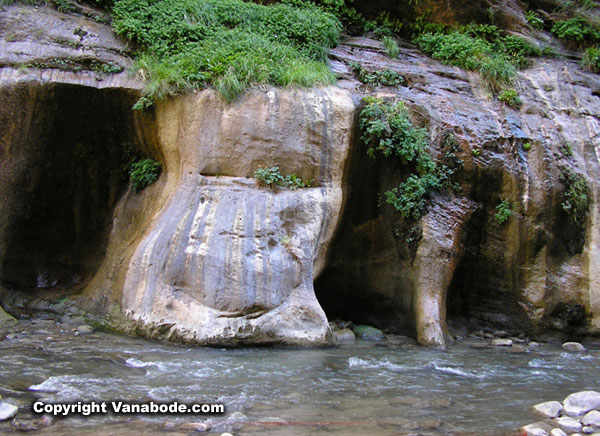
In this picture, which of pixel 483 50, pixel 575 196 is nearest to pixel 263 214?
pixel 575 196

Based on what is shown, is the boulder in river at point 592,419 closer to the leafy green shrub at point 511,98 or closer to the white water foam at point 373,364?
the white water foam at point 373,364

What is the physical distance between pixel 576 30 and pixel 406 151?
276 inches

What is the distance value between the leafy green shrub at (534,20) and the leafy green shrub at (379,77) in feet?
16.4

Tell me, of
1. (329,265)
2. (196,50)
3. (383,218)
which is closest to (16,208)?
(196,50)

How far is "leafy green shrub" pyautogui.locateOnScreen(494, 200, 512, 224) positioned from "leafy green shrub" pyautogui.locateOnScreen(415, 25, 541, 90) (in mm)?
2833

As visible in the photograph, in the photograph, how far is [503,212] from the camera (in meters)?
8.42

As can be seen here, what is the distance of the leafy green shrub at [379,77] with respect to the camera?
30.9ft

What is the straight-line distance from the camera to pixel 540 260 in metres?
8.41

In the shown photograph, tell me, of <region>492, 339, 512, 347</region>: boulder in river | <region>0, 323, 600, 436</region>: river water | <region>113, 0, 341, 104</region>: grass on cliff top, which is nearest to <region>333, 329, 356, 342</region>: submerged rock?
<region>0, 323, 600, 436</region>: river water

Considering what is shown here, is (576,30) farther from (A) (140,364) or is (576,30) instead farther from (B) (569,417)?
(A) (140,364)

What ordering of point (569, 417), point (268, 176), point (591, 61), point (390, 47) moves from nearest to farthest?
1. point (569, 417)
2. point (268, 176)
3. point (390, 47)
4. point (591, 61)

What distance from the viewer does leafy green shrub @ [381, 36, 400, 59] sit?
1074cm

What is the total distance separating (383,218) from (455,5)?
656 centimetres

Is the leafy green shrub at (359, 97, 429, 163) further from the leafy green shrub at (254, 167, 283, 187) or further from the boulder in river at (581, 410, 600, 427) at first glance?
the boulder in river at (581, 410, 600, 427)
